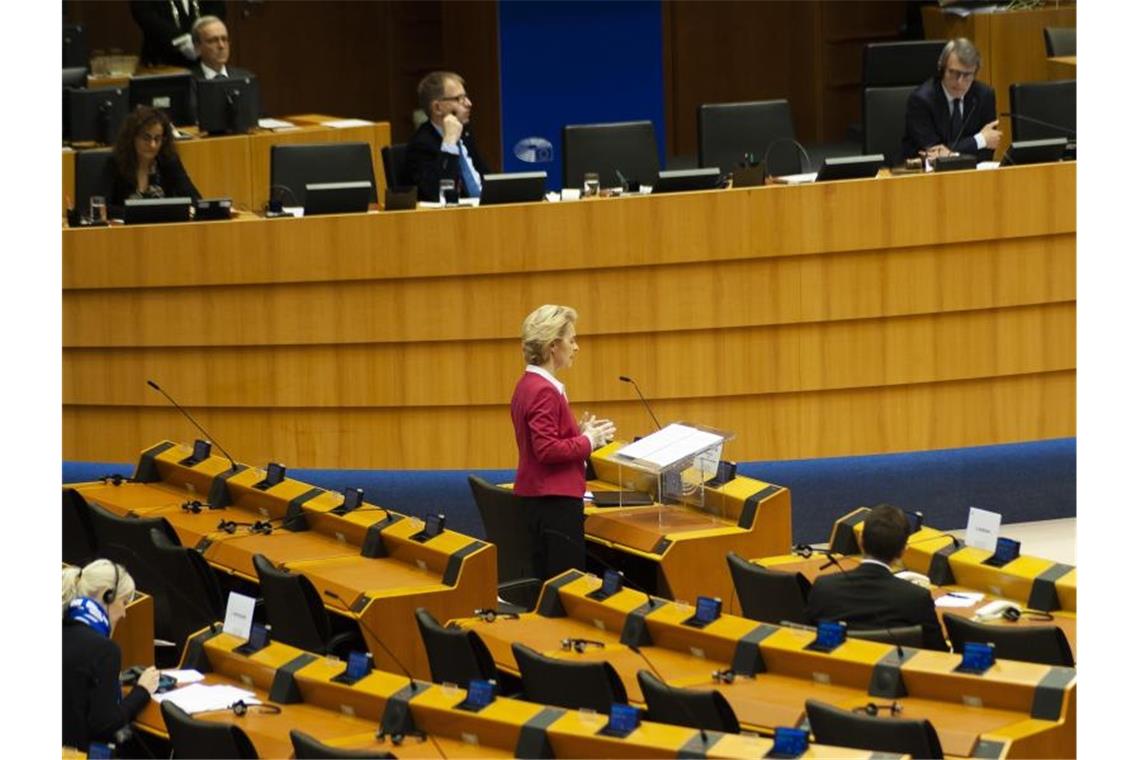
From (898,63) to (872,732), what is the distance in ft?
26.4

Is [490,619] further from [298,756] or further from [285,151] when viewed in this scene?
[285,151]

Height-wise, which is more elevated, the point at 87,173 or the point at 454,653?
the point at 87,173

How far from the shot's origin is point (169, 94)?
1101 cm

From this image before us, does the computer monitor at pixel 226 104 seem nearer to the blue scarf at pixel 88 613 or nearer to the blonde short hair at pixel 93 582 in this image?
the blonde short hair at pixel 93 582

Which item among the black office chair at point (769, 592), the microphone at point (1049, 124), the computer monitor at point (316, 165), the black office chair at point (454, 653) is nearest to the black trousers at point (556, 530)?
the black office chair at point (769, 592)

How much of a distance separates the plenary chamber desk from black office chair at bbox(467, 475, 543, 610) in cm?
148

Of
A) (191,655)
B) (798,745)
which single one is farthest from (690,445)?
(798,745)

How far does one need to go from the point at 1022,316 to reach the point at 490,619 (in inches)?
137

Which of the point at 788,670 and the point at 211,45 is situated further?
the point at 211,45

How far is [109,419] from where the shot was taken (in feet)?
31.0

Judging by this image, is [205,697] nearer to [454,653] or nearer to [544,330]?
[454,653]

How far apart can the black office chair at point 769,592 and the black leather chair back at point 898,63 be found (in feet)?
20.8

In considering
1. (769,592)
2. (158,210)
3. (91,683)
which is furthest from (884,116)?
(91,683)

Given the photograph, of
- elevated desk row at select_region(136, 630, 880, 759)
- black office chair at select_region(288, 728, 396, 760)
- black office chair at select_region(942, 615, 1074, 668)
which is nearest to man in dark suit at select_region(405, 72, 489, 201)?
elevated desk row at select_region(136, 630, 880, 759)
